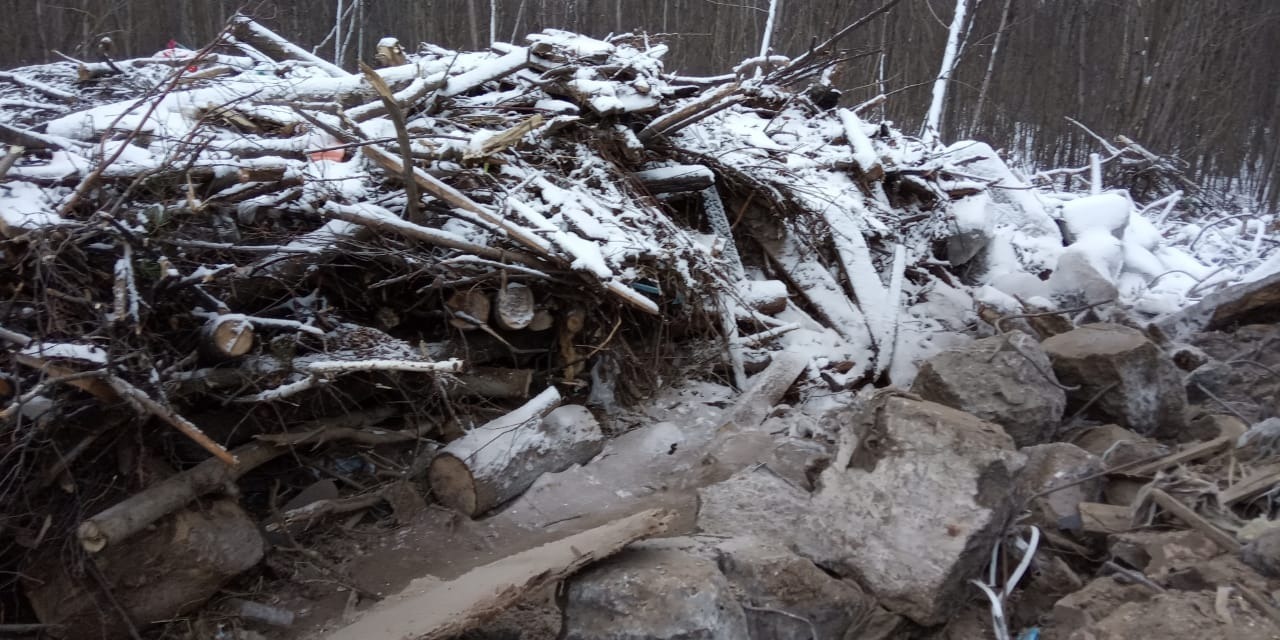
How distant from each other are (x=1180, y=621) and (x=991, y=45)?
36.6 feet

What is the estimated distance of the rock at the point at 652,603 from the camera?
7.77 feet

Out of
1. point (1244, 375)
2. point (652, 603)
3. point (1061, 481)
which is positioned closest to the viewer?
point (652, 603)

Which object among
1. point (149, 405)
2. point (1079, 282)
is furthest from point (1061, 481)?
point (149, 405)

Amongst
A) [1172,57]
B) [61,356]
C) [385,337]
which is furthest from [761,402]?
[1172,57]

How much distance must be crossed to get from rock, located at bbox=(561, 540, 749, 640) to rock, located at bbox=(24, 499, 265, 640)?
1.38 m

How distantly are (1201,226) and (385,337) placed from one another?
352 inches

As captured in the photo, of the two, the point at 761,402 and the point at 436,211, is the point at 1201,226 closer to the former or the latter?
the point at 761,402

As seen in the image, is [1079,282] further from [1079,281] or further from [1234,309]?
[1234,309]

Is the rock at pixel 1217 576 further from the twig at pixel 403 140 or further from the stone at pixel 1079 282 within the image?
the stone at pixel 1079 282

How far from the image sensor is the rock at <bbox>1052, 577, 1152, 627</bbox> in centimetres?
258

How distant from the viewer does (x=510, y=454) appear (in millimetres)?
3666

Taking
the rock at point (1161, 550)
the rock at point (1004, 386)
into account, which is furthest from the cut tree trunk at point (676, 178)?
the rock at point (1161, 550)

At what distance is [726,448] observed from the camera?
400 cm

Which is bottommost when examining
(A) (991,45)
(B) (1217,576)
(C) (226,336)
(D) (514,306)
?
(B) (1217,576)
